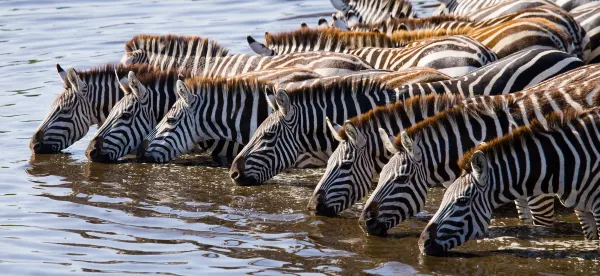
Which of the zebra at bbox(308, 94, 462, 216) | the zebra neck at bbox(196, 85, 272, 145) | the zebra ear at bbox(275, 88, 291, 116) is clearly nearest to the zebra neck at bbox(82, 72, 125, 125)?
the zebra neck at bbox(196, 85, 272, 145)

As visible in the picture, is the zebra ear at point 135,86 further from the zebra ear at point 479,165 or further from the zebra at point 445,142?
the zebra ear at point 479,165

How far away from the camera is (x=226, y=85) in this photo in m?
13.0

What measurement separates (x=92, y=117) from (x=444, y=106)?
5411 mm

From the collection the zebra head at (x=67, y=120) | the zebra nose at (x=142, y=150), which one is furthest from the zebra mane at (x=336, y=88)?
the zebra head at (x=67, y=120)

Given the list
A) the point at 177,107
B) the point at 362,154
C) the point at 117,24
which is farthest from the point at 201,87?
the point at 117,24

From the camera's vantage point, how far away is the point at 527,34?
13523mm

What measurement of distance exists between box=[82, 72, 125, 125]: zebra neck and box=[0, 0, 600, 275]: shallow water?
20.8 inches

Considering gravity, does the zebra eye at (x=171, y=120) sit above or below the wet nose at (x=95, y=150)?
above

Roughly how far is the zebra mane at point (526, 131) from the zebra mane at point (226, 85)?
412cm

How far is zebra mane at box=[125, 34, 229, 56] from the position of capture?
1511 centimetres

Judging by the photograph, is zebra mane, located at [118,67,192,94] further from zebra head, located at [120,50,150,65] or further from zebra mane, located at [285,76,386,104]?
zebra mane, located at [285,76,386,104]

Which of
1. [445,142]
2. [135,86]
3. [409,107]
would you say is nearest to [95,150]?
[135,86]

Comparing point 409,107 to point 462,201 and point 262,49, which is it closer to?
point 462,201

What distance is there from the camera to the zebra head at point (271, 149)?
1175 centimetres
